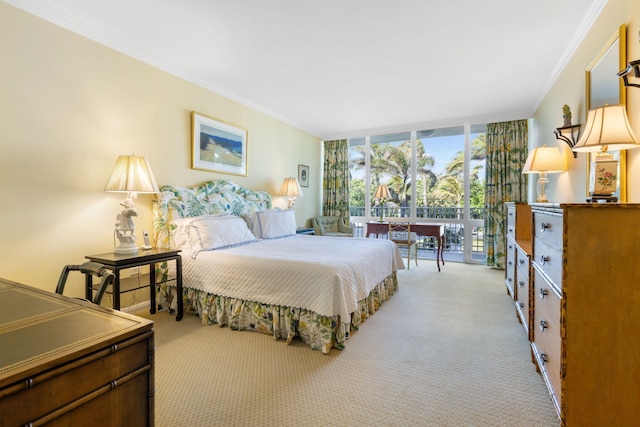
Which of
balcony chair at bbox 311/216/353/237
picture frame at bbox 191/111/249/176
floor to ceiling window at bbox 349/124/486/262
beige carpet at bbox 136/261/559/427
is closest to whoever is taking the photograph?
beige carpet at bbox 136/261/559/427

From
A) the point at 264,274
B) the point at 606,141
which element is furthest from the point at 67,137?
the point at 606,141

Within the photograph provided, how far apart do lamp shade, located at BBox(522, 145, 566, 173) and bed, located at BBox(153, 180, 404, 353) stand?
165cm

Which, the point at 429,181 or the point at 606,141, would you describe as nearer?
the point at 606,141

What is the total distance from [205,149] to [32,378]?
3.35 metres

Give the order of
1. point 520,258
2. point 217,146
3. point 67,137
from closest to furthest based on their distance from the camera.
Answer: point 67,137, point 520,258, point 217,146

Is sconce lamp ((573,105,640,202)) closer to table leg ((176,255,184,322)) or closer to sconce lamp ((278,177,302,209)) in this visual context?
table leg ((176,255,184,322))

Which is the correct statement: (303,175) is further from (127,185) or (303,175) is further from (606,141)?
(606,141)

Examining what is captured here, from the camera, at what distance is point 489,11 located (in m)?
2.33

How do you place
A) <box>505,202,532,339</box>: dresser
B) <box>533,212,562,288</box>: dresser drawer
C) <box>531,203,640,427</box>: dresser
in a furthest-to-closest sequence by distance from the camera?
1. <box>505,202,532,339</box>: dresser
2. <box>533,212,562,288</box>: dresser drawer
3. <box>531,203,640,427</box>: dresser

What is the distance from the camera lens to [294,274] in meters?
2.34

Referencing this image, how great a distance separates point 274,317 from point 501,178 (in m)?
4.42

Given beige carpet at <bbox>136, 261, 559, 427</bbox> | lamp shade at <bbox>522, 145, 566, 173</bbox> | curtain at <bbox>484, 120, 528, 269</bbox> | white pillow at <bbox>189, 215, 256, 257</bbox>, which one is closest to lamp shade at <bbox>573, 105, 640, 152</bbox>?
lamp shade at <bbox>522, 145, 566, 173</bbox>

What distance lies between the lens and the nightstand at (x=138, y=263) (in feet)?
7.42

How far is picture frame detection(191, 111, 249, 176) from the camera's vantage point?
3541 mm
